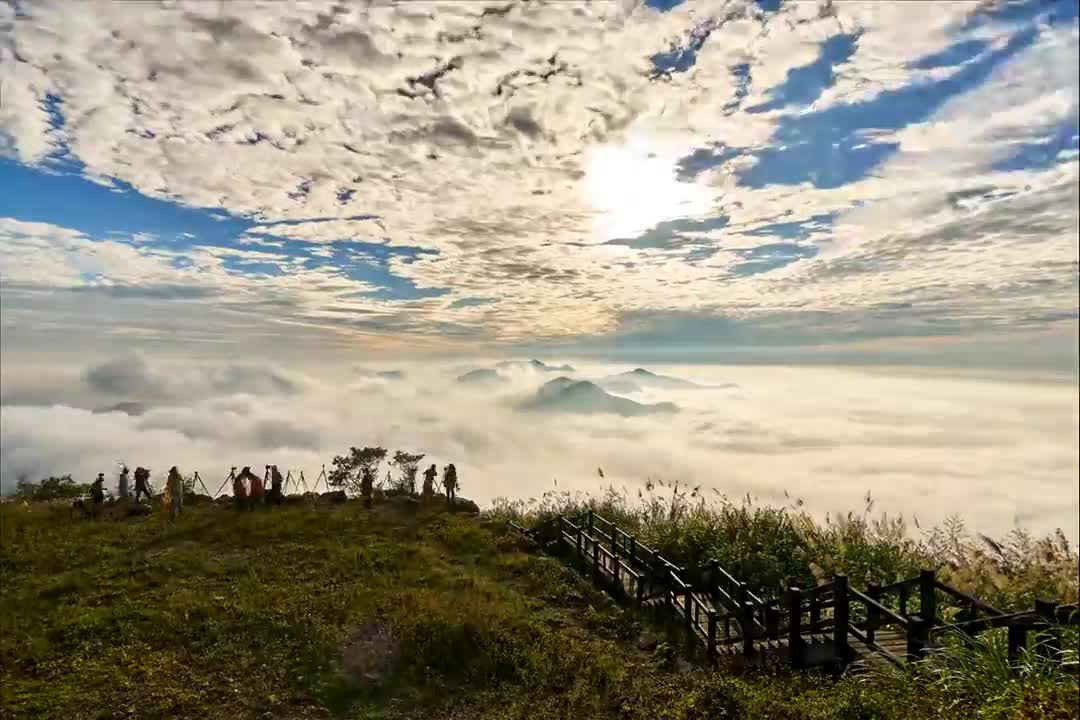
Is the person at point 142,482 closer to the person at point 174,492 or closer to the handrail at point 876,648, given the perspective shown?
the person at point 174,492

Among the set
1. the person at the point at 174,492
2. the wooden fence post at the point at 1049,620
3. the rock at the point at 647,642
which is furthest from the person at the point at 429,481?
the wooden fence post at the point at 1049,620

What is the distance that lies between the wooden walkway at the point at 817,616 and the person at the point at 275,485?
44.4 feet

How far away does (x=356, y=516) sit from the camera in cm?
2289

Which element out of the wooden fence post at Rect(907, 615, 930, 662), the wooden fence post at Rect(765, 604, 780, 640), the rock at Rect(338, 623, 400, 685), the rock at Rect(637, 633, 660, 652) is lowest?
the rock at Rect(637, 633, 660, 652)

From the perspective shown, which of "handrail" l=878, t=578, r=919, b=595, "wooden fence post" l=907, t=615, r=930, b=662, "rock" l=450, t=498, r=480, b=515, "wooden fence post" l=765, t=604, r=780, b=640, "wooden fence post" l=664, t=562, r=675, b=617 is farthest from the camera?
"rock" l=450, t=498, r=480, b=515

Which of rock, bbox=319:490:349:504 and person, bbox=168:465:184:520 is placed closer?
person, bbox=168:465:184:520

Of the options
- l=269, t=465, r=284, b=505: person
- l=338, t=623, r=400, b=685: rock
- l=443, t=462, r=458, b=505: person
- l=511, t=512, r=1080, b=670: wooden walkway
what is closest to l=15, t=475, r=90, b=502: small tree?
l=269, t=465, r=284, b=505: person

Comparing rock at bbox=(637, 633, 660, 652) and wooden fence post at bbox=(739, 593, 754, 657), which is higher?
wooden fence post at bbox=(739, 593, 754, 657)

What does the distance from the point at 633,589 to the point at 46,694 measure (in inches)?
434

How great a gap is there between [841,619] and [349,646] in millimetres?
8395

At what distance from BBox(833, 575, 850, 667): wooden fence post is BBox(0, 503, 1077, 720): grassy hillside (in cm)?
90

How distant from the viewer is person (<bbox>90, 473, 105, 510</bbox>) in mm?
23484

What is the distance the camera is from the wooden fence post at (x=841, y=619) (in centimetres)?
1006

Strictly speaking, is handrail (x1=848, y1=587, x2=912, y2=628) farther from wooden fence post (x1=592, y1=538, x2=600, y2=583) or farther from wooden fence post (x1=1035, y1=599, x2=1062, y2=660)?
wooden fence post (x1=592, y1=538, x2=600, y2=583)
